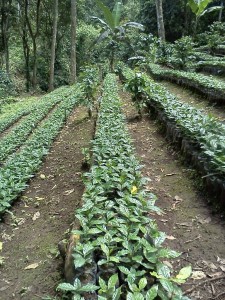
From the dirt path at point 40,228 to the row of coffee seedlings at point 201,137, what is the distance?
1709mm

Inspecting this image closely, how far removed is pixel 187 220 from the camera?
347 centimetres

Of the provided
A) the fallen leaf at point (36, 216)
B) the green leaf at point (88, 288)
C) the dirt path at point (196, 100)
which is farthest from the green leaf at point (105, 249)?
the dirt path at point (196, 100)

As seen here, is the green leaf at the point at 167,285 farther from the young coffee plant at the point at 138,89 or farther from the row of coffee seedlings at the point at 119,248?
the young coffee plant at the point at 138,89

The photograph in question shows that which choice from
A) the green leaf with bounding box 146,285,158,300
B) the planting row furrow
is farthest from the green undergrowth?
the planting row furrow

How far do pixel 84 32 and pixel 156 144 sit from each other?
23.1 m

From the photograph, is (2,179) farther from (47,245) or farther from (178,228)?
(178,228)

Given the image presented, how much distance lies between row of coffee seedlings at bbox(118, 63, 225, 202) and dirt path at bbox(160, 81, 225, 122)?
4.43 feet

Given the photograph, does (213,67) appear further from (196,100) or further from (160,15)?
(160,15)

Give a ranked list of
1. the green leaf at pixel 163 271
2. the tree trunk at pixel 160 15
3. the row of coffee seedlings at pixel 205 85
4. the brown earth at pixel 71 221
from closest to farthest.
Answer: the green leaf at pixel 163 271, the brown earth at pixel 71 221, the row of coffee seedlings at pixel 205 85, the tree trunk at pixel 160 15

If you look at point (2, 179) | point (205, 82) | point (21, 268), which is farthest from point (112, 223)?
point (205, 82)

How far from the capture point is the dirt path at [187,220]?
8.84ft

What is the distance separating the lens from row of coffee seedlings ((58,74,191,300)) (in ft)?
6.92

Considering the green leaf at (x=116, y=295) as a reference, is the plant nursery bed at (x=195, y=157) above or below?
above

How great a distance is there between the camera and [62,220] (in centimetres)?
413
